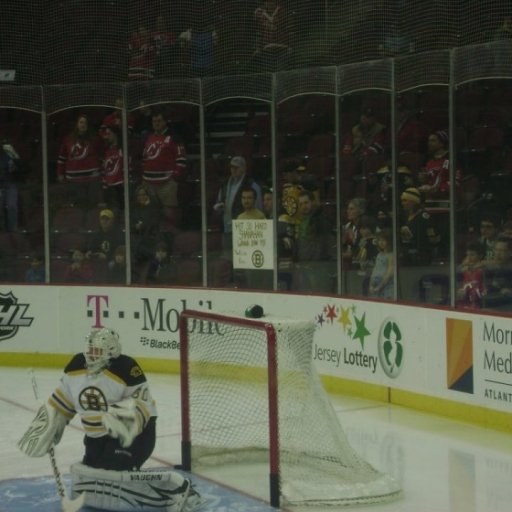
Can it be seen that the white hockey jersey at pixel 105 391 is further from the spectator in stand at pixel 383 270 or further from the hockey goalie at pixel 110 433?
the spectator in stand at pixel 383 270

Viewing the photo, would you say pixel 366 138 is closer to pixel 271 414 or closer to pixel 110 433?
pixel 271 414

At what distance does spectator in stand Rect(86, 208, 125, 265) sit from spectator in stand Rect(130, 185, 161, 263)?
189 millimetres

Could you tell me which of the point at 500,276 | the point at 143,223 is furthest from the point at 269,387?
the point at 143,223

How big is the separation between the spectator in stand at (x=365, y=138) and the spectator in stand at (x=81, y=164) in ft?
8.90

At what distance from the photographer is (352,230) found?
977 centimetres

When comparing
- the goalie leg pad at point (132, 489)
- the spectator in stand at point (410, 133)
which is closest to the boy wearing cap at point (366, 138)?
the spectator in stand at point (410, 133)

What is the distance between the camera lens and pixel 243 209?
10.6 metres

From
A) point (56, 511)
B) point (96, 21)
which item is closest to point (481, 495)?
point (56, 511)

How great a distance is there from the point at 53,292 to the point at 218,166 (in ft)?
6.22

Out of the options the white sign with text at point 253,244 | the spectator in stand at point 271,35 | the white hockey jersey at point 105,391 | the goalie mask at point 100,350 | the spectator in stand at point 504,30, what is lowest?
the white hockey jersey at point 105,391

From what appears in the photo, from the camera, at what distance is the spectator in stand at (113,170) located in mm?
11250

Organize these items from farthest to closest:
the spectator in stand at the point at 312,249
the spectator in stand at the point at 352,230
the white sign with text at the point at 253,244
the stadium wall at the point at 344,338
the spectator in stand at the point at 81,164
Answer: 1. the spectator in stand at the point at 81,164
2. the white sign with text at the point at 253,244
3. the spectator in stand at the point at 312,249
4. the spectator in stand at the point at 352,230
5. the stadium wall at the point at 344,338

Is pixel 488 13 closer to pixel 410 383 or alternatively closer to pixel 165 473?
pixel 410 383

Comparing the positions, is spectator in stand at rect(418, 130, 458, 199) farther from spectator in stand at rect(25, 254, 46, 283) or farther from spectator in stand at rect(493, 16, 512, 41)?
spectator in stand at rect(25, 254, 46, 283)
